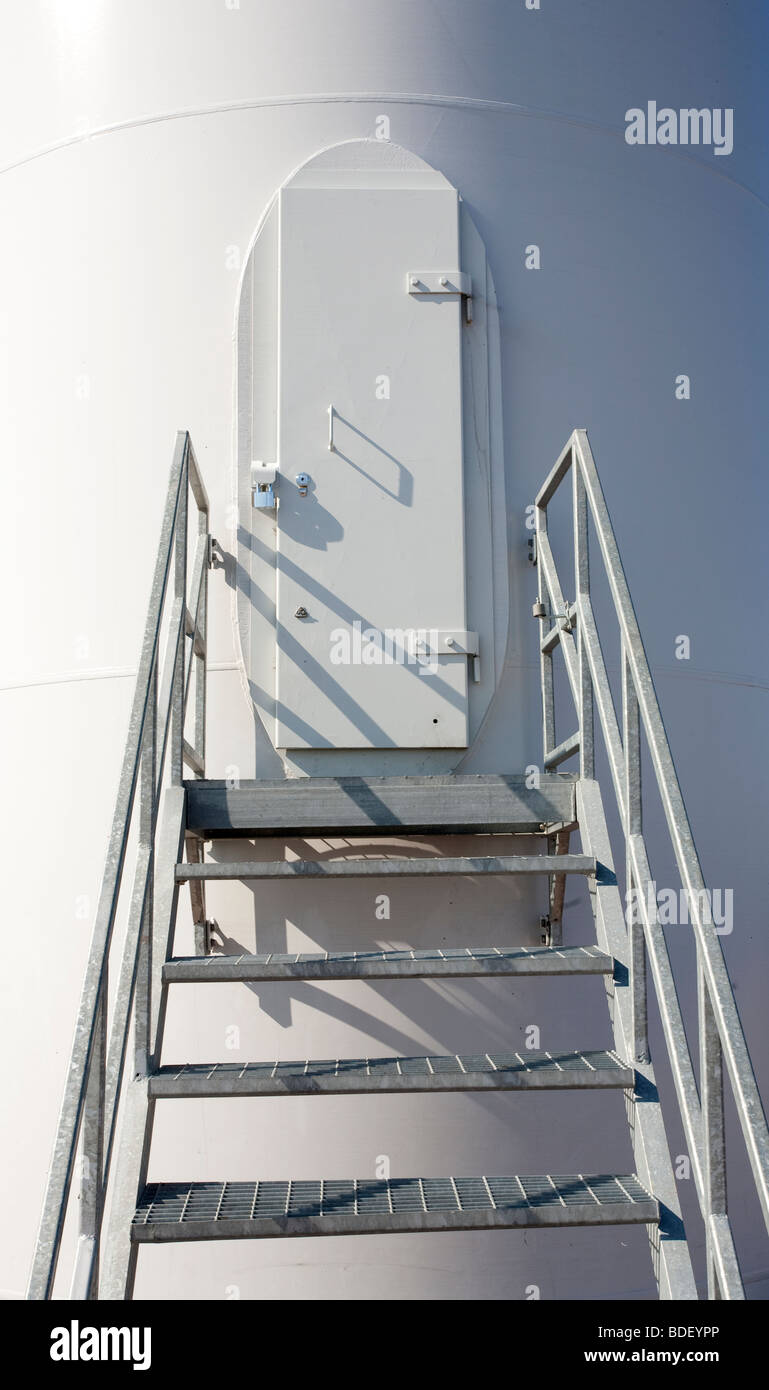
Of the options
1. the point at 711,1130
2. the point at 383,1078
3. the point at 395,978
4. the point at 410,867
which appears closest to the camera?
the point at 711,1130

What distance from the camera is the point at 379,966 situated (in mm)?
2650

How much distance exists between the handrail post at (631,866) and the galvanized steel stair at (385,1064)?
90mm

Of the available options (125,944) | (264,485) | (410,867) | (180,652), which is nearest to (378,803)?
(410,867)

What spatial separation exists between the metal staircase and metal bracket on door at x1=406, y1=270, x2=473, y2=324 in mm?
668

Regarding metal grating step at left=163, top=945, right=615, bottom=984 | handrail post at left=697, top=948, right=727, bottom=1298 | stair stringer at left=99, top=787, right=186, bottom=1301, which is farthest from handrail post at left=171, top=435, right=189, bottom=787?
handrail post at left=697, top=948, right=727, bottom=1298

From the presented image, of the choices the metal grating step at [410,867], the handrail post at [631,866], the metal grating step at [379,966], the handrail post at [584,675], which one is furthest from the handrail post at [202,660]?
the handrail post at [631,866]

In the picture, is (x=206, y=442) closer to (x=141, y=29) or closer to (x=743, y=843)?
(x=141, y=29)

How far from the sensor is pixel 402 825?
3156mm

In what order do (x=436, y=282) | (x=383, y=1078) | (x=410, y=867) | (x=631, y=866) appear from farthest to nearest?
(x=436, y=282) < (x=410, y=867) < (x=631, y=866) < (x=383, y=1078)

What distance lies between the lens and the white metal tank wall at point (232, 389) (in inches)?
136

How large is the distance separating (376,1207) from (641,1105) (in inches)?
23.0

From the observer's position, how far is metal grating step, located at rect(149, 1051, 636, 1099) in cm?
246

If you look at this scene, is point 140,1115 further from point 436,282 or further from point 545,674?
point 436,282
